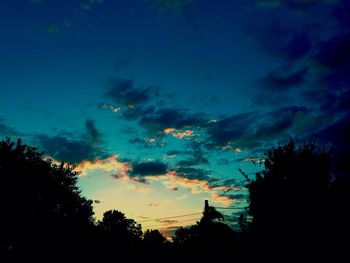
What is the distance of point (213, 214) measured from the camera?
4497 centimetres

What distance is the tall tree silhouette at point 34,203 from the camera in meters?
32.4

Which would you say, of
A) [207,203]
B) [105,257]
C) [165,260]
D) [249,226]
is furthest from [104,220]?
[249,226]

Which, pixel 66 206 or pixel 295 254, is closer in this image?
pixel 295 254

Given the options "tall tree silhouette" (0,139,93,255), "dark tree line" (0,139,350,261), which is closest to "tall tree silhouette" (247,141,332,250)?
"dark tree line" (0,139,350,261)

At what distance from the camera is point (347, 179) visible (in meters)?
18.5

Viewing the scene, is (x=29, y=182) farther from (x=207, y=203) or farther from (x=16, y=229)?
(x=207, y=203)

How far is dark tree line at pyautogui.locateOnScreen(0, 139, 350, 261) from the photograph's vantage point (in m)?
15.7

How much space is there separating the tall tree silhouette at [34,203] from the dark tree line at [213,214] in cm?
9

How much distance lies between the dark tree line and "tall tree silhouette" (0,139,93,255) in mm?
94

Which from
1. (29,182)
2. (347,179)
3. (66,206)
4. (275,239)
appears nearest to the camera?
(275,239)

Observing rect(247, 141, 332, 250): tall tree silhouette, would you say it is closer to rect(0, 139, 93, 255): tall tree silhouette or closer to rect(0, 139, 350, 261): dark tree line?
rect(0, 139, 350, 261): dark tree line

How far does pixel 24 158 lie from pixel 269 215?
2712 cm

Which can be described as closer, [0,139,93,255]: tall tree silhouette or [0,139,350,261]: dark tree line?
[0,139,350,261]: dark tree line

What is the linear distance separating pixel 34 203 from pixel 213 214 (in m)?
24.2
